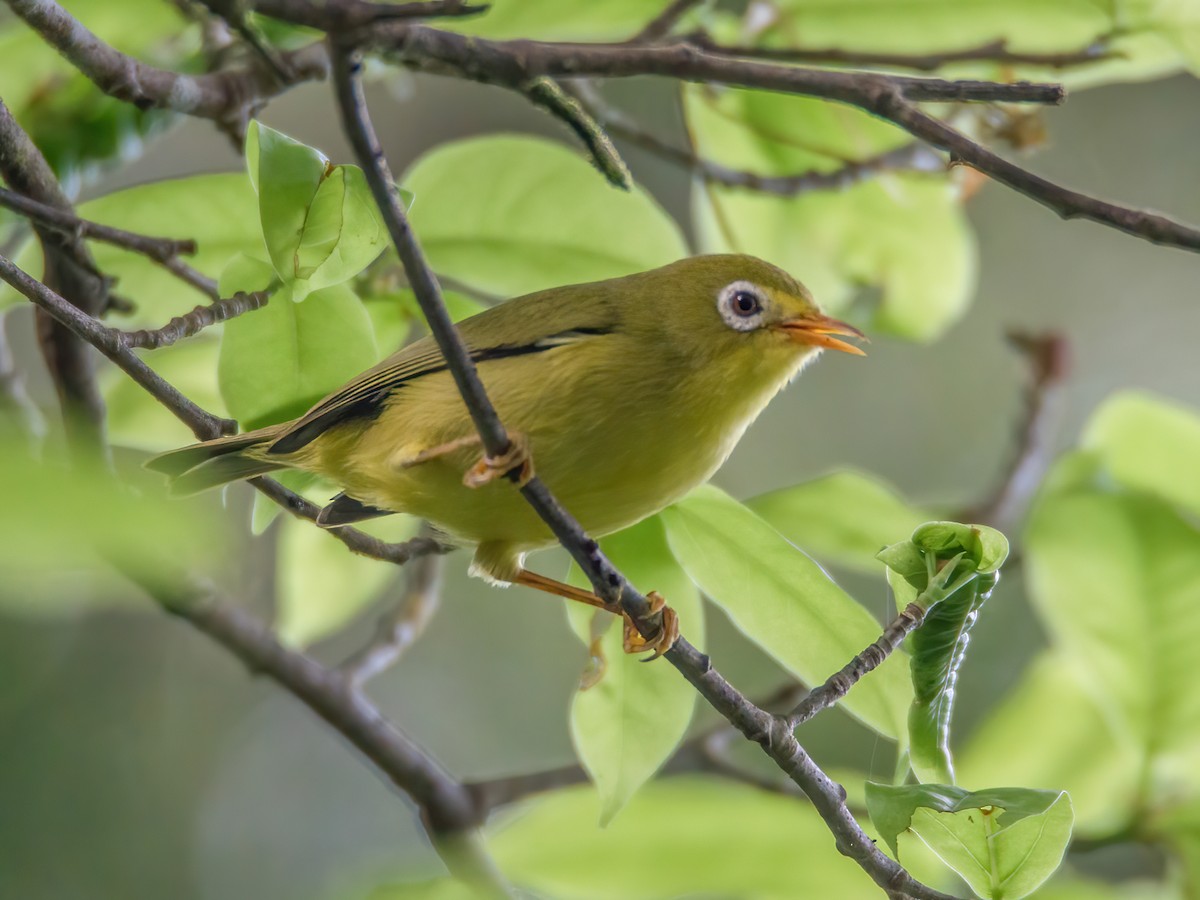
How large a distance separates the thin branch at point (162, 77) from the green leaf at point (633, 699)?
1141 mm

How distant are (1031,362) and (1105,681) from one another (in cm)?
136

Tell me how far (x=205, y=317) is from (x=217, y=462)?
0.53 m

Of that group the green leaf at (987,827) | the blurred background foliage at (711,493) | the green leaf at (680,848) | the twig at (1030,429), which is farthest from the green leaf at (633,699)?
the twig at (1030,429)

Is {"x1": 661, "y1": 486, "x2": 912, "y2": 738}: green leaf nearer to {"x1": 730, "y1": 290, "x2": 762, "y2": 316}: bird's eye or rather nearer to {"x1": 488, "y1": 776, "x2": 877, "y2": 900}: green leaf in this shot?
{"x1": 488, "y1": 776, "x2": 877, "y2": 900}: green leaf

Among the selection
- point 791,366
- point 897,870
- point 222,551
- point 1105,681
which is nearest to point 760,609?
point 897,870

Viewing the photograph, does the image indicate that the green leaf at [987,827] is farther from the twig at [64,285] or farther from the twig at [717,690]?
the twig at [64,285]

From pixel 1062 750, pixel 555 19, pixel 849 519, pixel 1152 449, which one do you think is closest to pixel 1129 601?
pixel 1152 449

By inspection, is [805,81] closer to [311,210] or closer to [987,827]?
[311,210]

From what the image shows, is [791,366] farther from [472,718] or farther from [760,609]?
[472,718]

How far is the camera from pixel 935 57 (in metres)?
2.88

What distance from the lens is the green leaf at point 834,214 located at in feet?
10.7

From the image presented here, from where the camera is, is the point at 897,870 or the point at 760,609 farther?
the point at 760,609

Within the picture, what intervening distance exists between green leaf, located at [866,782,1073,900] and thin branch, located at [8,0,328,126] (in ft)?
4.73

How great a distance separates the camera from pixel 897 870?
184 cm
